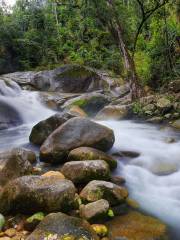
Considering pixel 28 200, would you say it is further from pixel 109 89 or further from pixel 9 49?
pixel 9 49

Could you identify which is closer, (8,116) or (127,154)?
(127,154)

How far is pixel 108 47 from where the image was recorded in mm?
25094

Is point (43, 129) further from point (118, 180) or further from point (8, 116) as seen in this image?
point (8, 116)

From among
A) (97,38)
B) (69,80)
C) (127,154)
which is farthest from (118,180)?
(97,38)

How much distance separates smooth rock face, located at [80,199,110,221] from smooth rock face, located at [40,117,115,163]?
2.37 meters

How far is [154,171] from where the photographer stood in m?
6.46

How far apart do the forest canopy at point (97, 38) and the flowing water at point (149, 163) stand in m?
4.37

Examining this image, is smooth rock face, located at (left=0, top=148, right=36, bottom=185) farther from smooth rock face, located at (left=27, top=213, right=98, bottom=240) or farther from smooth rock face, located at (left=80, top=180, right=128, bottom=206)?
smooth rock face, located at (left=27, top=213, right=98, bottom=240)

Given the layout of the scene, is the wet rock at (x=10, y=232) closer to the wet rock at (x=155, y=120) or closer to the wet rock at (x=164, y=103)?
the wet rock at (x=155, y=120)

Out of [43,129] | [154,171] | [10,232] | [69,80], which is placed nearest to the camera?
[10,232]

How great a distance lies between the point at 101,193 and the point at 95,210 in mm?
412

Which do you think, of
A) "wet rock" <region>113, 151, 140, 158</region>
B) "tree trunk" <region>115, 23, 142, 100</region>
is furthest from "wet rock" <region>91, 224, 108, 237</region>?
"tree trunk" <region>115, 23, 142, 100</region>

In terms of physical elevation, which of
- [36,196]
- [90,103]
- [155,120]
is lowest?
[155,120]

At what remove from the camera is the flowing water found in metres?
5.17
